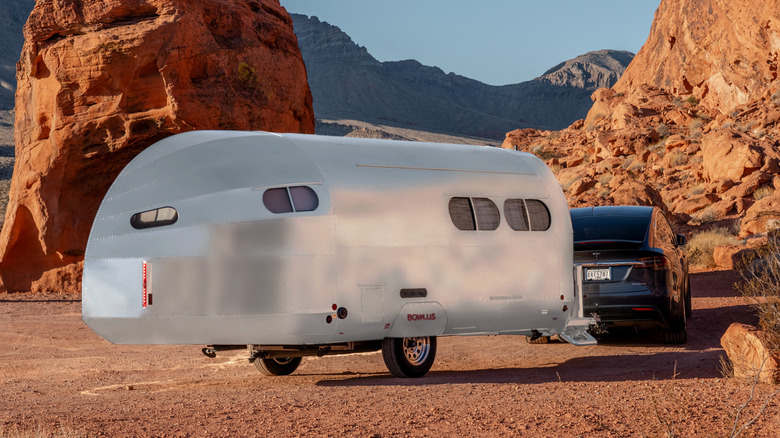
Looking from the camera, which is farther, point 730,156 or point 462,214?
point 730,156

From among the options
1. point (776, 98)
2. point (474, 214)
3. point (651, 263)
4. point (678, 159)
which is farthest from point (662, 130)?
point (474, 214)

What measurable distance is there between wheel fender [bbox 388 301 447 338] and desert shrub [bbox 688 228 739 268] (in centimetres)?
1532

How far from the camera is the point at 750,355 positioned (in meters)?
7.54

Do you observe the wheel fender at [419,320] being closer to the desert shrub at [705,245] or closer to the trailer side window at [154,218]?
the trailer side window at [154,218]

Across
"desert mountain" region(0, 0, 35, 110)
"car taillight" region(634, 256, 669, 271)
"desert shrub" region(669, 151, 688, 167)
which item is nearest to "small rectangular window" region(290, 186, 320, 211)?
"car taillight" region(634, 256, 669, 271)

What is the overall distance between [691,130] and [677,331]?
30498mm

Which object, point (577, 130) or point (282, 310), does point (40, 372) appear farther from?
point (577, 130)

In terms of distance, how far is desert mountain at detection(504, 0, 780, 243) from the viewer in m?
29.0

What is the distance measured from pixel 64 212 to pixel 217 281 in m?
13.3

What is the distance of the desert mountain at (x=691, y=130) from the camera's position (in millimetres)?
29047

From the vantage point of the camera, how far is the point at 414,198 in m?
8.12

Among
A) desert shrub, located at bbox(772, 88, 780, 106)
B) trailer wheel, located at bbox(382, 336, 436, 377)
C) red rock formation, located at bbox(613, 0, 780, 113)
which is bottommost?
trailer wheel, located at bbox(382, 336, 436, 377)

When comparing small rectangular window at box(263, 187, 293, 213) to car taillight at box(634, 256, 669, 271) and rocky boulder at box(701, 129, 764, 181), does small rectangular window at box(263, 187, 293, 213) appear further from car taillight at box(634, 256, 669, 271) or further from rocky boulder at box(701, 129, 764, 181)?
rocky boulder at box(701, 129, 764, 181)

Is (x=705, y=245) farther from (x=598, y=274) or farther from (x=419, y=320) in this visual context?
(x=419, y=320)
